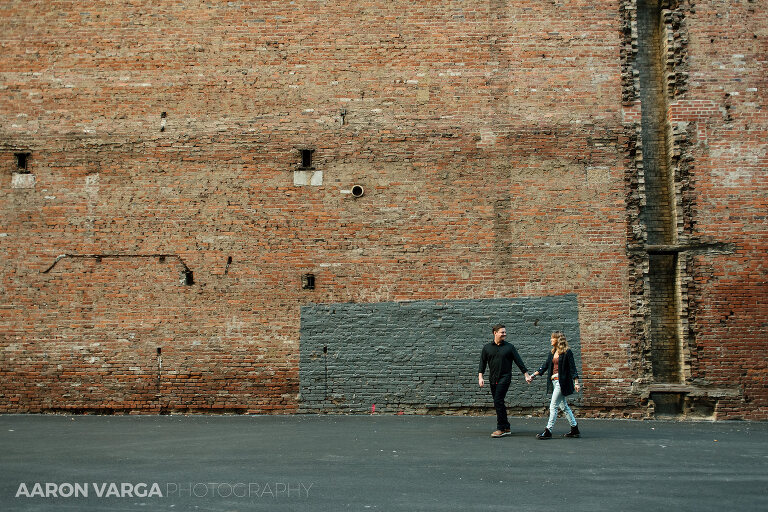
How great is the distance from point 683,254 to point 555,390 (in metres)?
4.19

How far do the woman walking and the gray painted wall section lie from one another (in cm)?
221

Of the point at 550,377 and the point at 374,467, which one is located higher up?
the point at 550,377

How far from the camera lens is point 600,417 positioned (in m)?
9.88

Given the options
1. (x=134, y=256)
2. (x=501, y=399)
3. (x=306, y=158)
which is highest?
(x=306, y=158)

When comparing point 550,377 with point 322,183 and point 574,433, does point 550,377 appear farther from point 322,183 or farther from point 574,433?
point 322,183

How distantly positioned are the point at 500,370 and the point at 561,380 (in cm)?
76

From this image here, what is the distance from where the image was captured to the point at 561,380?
Answer: 25.1ft

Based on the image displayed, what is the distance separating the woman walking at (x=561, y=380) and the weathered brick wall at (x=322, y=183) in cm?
236

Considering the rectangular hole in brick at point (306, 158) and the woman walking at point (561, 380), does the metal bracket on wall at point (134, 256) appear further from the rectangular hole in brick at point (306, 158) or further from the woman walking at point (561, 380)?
the woman walking at point (561, 380)

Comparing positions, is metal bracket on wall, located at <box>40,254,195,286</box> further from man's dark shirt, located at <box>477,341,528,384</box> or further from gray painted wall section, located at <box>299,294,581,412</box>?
man's dark shirt, located at <box>477,341,528,384</box>

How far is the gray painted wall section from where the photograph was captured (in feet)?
32.8

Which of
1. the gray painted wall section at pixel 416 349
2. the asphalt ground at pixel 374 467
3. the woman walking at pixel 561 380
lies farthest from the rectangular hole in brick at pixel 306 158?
the woman walking at pixel 561 380

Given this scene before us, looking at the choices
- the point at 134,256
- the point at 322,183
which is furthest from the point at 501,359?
the point at 134,256

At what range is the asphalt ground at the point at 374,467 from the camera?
15.1 feet
